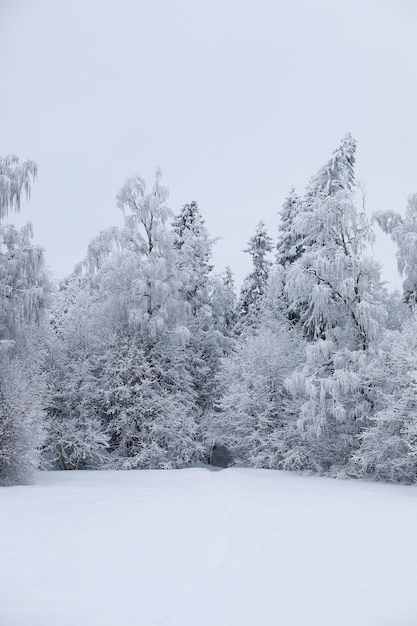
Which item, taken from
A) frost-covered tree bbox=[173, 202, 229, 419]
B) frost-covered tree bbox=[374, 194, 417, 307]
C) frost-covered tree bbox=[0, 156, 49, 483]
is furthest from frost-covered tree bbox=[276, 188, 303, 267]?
frost-covered tree bbox=[0, 156, 49, 483]

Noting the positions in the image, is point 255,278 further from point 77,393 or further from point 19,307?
point 19,307

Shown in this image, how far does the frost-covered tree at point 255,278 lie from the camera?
31938 millimetres

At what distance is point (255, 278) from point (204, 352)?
640 cm

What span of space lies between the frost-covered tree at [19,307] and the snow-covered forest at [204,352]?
54 millimetres

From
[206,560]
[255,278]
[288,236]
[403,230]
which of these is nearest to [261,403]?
[403,230]

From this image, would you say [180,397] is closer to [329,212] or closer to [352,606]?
[329,212]

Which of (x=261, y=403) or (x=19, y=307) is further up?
(x=19, y=307)

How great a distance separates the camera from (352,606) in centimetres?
529

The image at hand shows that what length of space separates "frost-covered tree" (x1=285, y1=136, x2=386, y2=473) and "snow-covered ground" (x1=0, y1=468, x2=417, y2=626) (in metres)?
5.94

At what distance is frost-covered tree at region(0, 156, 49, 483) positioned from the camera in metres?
15.9

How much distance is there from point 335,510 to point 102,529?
4897 millimetres

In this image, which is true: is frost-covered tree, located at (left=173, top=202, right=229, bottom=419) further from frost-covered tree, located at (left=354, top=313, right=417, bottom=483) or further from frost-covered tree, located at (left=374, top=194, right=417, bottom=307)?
frost-covered tree, located at (left=354, top=313, right=417, bottom=483)

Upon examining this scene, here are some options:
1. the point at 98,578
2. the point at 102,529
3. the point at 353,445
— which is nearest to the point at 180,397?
the point at 353,445

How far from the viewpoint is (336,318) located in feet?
65.4
